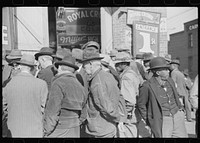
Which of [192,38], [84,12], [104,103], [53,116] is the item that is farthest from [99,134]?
[192,38]

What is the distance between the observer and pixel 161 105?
13.4 ft

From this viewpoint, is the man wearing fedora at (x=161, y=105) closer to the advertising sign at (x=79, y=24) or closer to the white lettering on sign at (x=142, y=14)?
the white lettering on sign at (x=142, y=14)

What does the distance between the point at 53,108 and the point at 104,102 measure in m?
0.73

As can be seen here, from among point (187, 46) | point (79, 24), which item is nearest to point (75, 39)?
point (79, 24)

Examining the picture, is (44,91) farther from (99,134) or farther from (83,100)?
(99,134)

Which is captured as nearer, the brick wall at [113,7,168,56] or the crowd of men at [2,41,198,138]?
the crowd of men at [2,41,198,138]

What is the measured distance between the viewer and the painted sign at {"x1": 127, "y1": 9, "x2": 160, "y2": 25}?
9211 mm

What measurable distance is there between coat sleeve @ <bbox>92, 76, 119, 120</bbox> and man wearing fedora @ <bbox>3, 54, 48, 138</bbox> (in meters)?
0.74

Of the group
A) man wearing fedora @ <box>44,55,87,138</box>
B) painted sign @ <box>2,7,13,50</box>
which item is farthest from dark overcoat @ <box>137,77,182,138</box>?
painted sign @ <box>2,7,13,50</box>

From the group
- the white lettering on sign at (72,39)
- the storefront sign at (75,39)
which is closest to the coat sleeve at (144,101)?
the storefront sign at (75,39)

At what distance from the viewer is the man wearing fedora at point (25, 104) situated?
3.60 metres

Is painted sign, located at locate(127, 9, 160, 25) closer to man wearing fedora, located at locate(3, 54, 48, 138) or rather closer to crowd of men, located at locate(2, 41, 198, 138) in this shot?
crowd of men, located at locate(2, 41, 198, 138)

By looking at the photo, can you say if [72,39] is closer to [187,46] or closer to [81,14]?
[81,14]

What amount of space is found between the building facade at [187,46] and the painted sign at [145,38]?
830 inches
